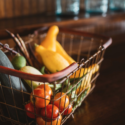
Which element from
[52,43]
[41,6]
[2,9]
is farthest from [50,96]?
[41,6]

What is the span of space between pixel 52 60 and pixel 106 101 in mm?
249

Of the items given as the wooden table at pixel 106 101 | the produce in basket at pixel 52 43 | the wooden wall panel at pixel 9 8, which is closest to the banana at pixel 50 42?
the produce in basket at pixel 52 43

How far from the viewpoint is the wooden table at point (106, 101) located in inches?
20.9

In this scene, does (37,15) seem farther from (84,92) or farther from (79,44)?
(84,92)

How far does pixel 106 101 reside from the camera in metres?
0.62

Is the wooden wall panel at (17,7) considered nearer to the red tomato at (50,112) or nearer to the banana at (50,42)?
the banana at (50,42)

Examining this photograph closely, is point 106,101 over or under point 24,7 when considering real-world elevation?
under

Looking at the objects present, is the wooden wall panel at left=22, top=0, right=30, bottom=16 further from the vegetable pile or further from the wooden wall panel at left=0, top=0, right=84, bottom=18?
the vegetable pile

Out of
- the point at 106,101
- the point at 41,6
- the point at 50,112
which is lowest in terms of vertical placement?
the point at 106,101

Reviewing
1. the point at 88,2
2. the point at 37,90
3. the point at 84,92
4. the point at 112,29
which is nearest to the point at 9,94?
the point at 37,90

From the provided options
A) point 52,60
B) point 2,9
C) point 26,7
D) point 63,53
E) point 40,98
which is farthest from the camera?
point 26,7

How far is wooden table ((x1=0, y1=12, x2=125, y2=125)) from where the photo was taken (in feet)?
1.74

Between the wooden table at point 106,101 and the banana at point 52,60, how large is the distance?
0.16 metres

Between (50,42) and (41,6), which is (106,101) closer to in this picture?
(50,42)
